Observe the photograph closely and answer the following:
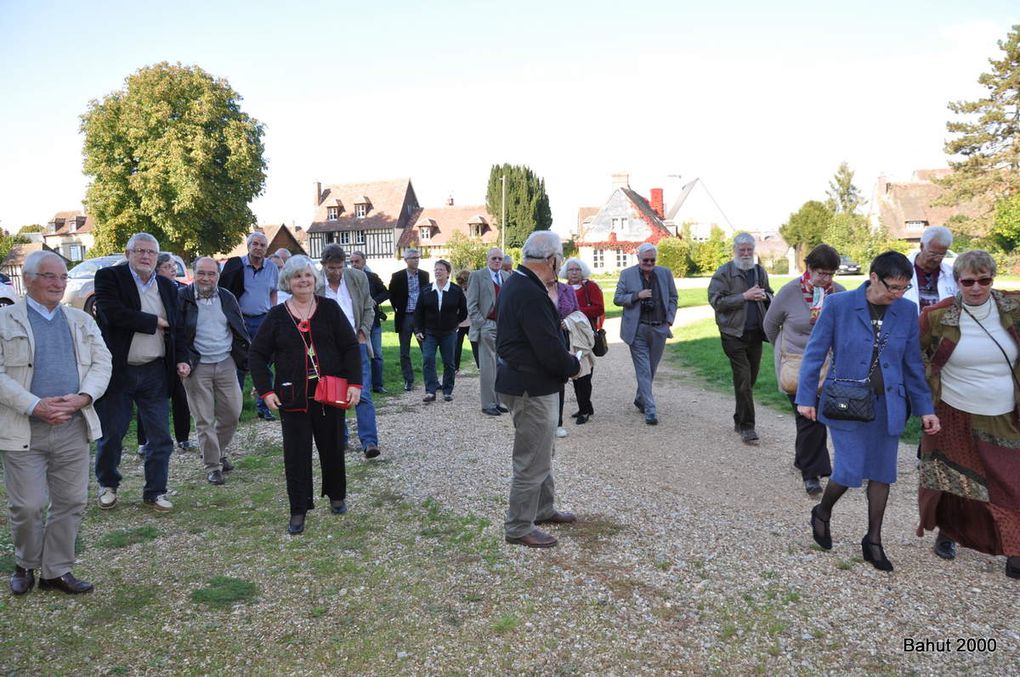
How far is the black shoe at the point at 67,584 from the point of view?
4.14 metres

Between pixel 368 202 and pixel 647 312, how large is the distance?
63.2 metres

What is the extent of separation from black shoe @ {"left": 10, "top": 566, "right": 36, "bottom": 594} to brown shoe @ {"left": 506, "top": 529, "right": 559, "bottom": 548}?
2.92 m

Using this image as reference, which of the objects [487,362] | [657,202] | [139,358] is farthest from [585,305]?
[657,202]

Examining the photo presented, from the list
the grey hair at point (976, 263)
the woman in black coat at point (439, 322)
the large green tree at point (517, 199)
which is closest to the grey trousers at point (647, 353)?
the woman in black coat at point (439, 322)

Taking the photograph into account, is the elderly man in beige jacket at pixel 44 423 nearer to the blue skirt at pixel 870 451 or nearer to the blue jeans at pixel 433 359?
the blue skirt at pixel 870 451

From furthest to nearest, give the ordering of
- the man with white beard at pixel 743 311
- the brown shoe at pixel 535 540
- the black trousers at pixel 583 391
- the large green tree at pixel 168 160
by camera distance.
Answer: the large green tree at pixel 168 160
the black trousers at pixel 583 391
the man with white beard at pixel 743 311
the brown shoe at pixel 535 540

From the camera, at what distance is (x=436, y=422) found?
876 centimetres

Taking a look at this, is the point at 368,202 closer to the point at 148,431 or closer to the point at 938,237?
the point at 148,431

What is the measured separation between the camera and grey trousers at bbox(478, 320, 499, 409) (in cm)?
919

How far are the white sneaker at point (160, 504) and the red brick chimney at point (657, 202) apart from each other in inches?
2665

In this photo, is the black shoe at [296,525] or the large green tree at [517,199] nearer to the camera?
the black shoe at [296,525]

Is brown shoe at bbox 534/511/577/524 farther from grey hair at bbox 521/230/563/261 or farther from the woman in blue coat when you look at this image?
grey hair at bbox 521/230/563/261

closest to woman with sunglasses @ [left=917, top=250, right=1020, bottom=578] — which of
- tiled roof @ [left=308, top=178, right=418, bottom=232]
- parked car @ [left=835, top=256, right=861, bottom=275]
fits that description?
parked car @ [left=835, top=256, right=861, bottom=275]

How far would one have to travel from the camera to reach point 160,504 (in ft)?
18.4
